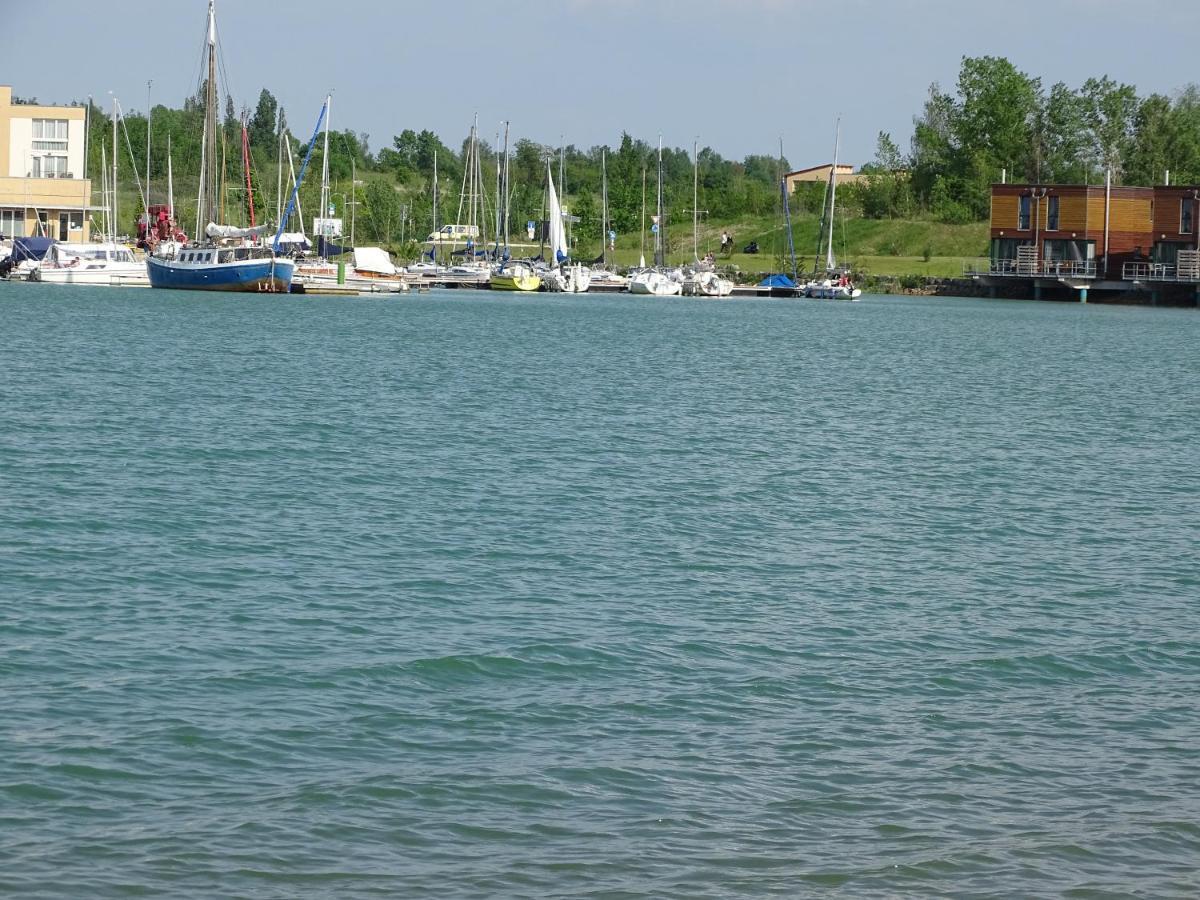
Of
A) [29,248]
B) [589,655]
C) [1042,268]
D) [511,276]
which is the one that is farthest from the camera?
[511,276]

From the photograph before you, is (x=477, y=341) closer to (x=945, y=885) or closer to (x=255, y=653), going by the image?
(x=255, y=653)

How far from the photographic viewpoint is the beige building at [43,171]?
432 ft

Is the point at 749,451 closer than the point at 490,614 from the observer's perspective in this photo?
No

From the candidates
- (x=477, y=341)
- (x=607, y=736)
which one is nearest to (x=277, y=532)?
(x=607, y=736)

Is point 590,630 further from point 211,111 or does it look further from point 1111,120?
point 1111,120

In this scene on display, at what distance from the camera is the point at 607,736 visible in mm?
13609

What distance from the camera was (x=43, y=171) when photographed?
445 ft

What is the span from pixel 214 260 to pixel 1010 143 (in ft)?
311

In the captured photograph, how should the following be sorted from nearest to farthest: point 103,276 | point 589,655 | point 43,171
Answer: point 589,655 → point 103,276 → point 43,171

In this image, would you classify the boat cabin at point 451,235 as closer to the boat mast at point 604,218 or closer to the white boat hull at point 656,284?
the boat mast at point 604,218

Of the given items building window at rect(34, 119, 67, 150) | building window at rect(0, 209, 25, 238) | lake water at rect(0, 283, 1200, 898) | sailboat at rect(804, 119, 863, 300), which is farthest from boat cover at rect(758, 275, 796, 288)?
lake water at rect(0, 283, 1200, 898)

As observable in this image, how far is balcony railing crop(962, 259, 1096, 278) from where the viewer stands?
12381cm

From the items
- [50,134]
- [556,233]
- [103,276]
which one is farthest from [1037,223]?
[50,134]

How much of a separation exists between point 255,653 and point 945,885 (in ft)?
24.6
